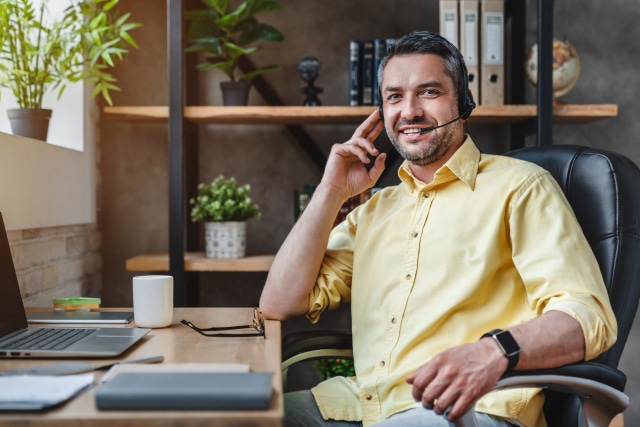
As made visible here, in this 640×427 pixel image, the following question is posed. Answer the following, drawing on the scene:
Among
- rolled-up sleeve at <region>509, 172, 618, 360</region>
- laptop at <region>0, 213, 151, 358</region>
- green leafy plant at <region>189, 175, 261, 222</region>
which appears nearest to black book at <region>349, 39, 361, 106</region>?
green leafy plant at <region>189, 175, 261, 222</region>

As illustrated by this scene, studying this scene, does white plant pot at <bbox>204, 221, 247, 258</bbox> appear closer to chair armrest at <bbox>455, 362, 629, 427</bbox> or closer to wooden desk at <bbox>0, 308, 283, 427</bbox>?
wooden desk at <bbox>0, 308, 283, 427</bbox>

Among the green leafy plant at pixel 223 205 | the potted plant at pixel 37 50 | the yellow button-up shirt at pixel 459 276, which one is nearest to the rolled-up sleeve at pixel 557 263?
the yellow button-up shirt at pixel 459 276

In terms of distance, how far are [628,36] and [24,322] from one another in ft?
8.02

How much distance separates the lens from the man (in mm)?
1140

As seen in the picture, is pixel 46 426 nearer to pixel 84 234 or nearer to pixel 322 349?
pixel 322 349

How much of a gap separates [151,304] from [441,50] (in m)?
0.87

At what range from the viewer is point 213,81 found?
2.58m

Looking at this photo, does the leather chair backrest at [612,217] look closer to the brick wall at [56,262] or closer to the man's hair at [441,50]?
the man's hair at [441,50]

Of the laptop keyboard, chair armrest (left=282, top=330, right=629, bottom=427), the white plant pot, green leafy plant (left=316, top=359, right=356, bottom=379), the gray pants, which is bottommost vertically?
green leafy plant (left=316, top=359, right=356, bottom=379)

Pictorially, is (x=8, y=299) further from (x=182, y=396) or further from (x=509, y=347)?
(x=509, y=347)

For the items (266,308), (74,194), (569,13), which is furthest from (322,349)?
(569,13)

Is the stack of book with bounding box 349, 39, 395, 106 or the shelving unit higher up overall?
the stack of book with bounding box 349, 39, 395, 106

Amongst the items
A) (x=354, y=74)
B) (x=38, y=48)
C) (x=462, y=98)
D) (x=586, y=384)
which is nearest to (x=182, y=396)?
(x=586, y=384)

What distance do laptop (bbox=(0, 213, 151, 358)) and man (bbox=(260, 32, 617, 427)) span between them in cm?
44
